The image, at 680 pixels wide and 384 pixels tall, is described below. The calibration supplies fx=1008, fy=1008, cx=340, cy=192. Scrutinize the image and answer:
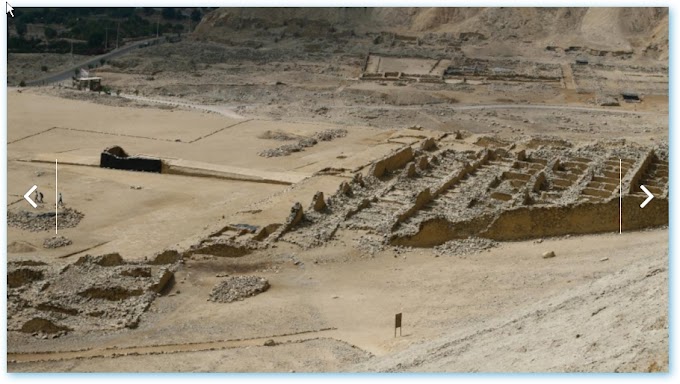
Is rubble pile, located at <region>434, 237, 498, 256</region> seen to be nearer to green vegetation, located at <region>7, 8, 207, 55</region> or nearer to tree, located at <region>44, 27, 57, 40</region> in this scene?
green vegetation, located at <region>7, 8, 207, 55</region>

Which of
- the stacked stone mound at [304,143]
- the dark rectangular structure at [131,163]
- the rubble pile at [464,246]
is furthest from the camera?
the stacked stone mound at [304,143]

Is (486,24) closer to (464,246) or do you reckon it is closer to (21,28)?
(21,28)

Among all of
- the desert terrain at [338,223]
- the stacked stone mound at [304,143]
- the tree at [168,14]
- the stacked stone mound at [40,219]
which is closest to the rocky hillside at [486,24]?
the tree at [168,14]

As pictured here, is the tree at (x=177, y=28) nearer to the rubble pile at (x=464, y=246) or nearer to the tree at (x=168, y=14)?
the tree at (x=168, y=14)

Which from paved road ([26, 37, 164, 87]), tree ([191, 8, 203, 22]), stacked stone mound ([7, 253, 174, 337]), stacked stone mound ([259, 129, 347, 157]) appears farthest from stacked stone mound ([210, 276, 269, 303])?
tree ([191, 8, 203, 22])

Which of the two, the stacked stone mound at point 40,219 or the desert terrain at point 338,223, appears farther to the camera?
the stacked stone mound at point 40,219

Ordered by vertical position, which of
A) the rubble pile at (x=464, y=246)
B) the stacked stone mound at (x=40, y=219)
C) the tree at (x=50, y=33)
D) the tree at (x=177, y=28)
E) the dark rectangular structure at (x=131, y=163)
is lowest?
the stacked stone mound at (x=40, y=219)

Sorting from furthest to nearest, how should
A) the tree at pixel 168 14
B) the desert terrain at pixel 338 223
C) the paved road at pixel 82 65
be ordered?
the tree at pixel 168 14
the paved road at pixel 82 65
the desert terrain at pixel 338 223
